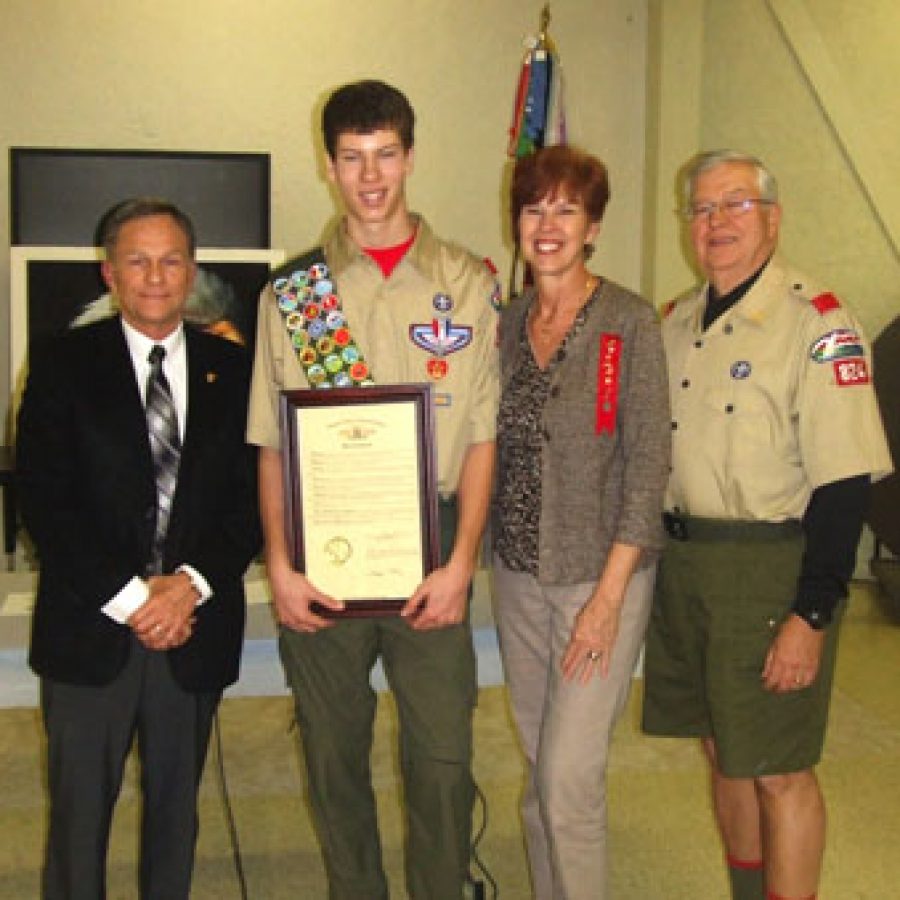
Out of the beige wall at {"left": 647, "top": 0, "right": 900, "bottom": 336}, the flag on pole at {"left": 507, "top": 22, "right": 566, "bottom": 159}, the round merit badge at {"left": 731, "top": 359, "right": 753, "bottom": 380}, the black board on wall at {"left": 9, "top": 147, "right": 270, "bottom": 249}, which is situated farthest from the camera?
the beige wall at {"left": 647, "top": 0, "right": 900, "bottom": 336}

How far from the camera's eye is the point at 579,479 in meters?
1.95

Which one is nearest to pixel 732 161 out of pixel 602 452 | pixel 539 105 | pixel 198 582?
pixel 602 452

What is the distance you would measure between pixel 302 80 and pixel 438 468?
424 cm

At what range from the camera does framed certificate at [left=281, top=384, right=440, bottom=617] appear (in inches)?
75.3

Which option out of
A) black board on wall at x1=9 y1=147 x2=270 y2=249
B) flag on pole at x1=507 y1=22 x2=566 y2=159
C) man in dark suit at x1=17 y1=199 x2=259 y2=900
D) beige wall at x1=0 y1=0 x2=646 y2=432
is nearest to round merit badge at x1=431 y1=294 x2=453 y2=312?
man in dark suit at x1=17 y1=199 x2=259 y2=900

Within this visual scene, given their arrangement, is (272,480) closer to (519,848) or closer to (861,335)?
(861,335)

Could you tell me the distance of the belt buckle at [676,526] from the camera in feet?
6.82

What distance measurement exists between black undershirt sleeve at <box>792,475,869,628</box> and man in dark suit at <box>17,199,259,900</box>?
3.30 feet

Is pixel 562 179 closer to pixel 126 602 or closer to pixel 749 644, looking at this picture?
pixel 749 644

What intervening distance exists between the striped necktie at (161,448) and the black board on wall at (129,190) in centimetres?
360

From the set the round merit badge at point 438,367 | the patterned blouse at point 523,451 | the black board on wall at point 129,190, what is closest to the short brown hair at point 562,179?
the patterned blouse at point 523,451

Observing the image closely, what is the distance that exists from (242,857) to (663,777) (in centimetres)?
120

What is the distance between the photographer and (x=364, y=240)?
6.59 ft

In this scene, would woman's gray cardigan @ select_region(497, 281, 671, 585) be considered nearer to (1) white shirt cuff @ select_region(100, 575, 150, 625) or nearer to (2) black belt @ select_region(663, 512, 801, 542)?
(2) black belt @ select_region(663, 512, 801, 542)
